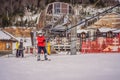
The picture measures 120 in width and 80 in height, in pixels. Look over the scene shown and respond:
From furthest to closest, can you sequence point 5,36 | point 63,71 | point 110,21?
1. point 110,21
2. point 5,36
3. point 63,71

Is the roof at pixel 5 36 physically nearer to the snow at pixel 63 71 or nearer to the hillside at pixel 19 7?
the hillside at pixel 19 7

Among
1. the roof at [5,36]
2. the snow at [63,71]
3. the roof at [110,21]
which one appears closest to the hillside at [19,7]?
the roof at [110,21]

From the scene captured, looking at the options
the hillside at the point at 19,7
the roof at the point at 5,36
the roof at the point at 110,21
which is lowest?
the roof at the point at 5,36

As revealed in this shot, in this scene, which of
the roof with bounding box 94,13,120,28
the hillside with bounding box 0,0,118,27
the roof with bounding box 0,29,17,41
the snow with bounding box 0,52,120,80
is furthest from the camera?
the hillside with bounding box 0,0,118,27

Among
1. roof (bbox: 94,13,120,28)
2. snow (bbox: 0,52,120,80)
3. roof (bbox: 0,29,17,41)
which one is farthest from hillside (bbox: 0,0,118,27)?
snow (bbox: 0,52,120,80)

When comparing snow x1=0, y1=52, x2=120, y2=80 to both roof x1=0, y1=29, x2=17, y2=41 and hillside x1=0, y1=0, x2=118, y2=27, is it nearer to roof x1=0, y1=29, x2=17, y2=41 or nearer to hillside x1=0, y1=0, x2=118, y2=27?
roof x1=0, y1=29, x2=17, y2=41

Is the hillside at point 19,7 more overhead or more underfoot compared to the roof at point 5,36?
more overhead

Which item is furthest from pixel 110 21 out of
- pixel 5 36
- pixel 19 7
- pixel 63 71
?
pixel 63 71

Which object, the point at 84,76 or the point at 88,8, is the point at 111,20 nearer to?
the point at 88,8

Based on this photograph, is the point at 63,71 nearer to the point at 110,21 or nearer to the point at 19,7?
the point at 110,21

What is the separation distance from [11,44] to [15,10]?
1160 cm

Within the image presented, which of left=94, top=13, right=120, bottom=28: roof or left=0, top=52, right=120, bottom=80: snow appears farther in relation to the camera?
left=94, top=13, right=120, bottom=28: roof

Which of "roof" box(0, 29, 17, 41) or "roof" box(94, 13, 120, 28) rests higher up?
"roof" box(94, 13, 120, 28)

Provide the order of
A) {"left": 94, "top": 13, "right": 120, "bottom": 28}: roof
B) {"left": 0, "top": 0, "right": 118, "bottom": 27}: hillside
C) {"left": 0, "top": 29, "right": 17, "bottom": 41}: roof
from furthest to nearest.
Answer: {"left": 0, "top": 0, "right": 118, "bottom": 27}: hillside < {"left": 94, "top": 13, "right": 120, "bottom": 28}: roof < {"left": 0, "top": 29, "right": 17, "bottom": 41}: roof
